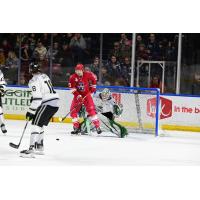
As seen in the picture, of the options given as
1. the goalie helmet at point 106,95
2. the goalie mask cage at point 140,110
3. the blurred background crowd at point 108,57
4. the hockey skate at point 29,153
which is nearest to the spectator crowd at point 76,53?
the blurred background crowd at point 108,57

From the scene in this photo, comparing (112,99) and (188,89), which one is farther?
(188,89)

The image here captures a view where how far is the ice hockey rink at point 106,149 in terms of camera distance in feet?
24.5

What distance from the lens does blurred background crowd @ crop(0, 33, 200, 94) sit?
1562 centimetres

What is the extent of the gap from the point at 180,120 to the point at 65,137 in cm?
264

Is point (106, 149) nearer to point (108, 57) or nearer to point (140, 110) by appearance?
point (140, 110)

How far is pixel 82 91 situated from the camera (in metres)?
10.3

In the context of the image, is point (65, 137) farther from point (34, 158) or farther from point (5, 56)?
point (5, 56)

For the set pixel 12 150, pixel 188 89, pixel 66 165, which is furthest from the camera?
pixel 188 89

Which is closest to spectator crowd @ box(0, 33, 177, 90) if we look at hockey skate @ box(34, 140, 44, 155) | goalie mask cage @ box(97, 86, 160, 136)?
goalie mask cage @ box(97, 86, 160, 136)

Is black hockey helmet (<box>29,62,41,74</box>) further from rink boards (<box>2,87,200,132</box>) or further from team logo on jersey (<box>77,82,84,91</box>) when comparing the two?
rink boards (<box>2,87,200,132</box>)

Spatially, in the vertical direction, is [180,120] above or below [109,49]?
below

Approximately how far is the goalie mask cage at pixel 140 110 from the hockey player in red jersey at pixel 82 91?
2.94 feet

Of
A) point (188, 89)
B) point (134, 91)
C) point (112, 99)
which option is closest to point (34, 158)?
point (112, 99)

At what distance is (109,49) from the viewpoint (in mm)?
16406
